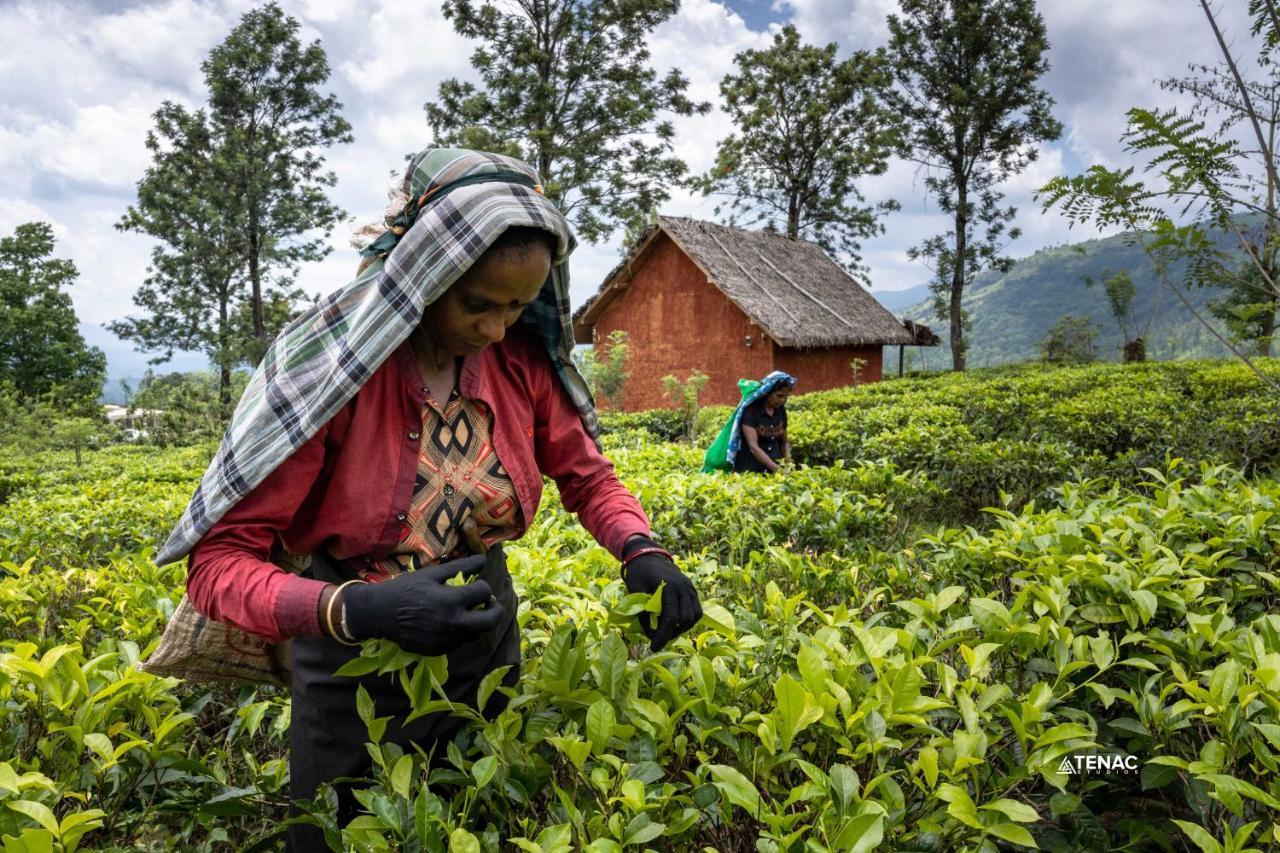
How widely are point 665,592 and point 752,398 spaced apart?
5.55 metres

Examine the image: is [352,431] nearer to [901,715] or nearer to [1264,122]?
[901,715]

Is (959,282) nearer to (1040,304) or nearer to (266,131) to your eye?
(266,131)

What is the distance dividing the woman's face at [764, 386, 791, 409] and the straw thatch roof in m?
10.2

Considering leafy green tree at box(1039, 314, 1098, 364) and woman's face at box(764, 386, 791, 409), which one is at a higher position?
leafy green tree at box(1039, 314, 1098, 364)

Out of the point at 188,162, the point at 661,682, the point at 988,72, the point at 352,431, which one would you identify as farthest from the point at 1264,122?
the point at 188,162

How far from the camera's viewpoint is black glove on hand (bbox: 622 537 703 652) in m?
1.50

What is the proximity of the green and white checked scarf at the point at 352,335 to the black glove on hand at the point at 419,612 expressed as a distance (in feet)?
1.07

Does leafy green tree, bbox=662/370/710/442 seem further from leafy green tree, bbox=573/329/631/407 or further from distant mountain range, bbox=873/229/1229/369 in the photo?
distant mountain range, bbox=873/229/1229/369

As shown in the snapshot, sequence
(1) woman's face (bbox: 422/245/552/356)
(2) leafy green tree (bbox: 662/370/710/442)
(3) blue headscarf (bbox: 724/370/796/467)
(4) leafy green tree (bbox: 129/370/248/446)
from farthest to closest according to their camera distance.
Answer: (4) leafy green tree (bbox: 129/370/248/446), (2) leafy green tree (bbox: 662/370/710/442), (3) blue headscarf (bbox: 724/370/796/467), (1) woman's face (bbox: 422/245/552/356)

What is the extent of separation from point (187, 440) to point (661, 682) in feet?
78.4

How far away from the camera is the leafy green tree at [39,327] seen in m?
34.8

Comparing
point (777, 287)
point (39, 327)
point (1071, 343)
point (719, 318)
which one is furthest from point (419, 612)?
point (39, 327)

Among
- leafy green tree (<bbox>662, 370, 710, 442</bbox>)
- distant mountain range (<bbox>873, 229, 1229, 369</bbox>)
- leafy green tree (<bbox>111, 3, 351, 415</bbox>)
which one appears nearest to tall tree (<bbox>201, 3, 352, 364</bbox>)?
leafy green tree (<bbox>111, 3, 351, 415</bbox>)

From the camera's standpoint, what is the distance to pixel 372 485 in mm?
1515
